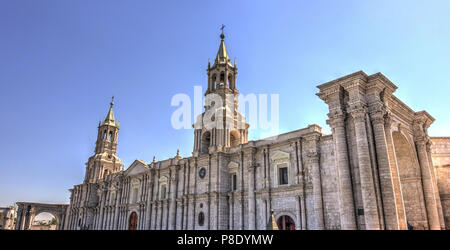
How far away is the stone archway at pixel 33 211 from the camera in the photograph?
47844mm

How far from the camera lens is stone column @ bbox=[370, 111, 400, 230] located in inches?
549

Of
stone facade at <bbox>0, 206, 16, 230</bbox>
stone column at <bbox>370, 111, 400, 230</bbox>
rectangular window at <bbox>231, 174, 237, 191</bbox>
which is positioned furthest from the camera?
stone facade at <bbox>0, 206, 16, 230</bbox>

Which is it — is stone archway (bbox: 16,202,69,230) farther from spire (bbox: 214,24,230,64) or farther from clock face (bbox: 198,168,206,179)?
spire (bbox: 214,24,230,64)

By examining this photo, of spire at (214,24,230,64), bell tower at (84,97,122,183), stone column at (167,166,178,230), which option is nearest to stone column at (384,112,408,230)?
stone column at (167,166,178,230)

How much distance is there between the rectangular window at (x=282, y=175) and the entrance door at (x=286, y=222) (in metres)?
2.62

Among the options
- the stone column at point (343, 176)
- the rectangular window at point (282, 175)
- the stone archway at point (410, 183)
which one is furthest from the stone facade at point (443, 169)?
the stone column at point (343, 176)

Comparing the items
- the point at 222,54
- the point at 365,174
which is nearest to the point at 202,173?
the point at 222,54

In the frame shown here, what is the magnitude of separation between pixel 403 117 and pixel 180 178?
69.1ft

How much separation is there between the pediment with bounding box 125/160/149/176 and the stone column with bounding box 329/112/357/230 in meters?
25.0

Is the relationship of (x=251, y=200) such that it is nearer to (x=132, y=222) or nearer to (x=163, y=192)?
(x=163, y=192)

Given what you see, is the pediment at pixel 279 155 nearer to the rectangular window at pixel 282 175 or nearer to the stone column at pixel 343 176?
the rectangular window at pixel 282 175
